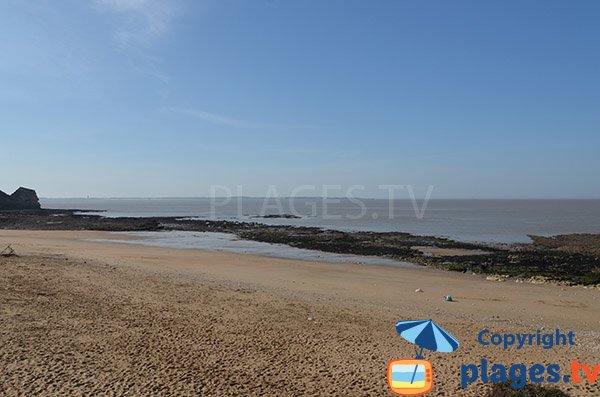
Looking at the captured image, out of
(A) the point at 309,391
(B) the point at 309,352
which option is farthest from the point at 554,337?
(A) the point at 309,391

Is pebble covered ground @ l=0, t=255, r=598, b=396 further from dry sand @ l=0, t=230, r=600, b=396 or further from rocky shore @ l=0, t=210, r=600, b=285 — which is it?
rocky shore @ l=0, t=210, r=600, b=285

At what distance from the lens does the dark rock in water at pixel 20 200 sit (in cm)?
9621

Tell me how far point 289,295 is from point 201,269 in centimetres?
818

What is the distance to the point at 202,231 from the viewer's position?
5200 centimetres

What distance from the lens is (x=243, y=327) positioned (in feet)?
38.8

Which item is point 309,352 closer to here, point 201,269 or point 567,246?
point 201,269

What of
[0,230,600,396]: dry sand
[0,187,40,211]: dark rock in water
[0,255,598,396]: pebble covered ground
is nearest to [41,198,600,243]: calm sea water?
[0,187,40,211]: dark rock in water

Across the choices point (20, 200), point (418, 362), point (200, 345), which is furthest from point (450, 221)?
point (20, 200)

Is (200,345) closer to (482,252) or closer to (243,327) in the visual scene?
(243,327)

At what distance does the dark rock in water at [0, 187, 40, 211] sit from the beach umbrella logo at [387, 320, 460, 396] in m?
108

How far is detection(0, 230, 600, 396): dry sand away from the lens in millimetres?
8281

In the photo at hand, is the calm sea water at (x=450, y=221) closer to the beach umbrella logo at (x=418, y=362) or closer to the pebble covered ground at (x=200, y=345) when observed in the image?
the pebble covered ground at (x=200, y=345)

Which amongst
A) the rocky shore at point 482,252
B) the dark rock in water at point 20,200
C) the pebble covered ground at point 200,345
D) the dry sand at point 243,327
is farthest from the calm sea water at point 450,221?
the pebble covered ground at point 200,345

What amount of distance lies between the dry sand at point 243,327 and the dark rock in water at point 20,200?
295 ft
